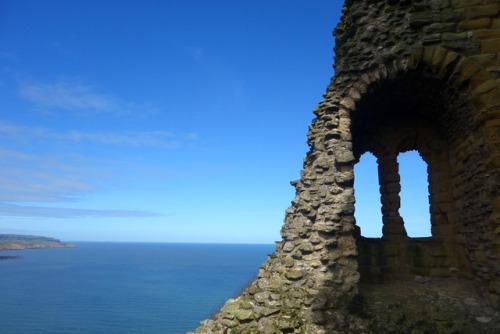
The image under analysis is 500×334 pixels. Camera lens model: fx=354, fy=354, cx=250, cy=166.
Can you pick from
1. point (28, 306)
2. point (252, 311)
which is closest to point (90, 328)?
point (28, 306)

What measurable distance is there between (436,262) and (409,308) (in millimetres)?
2540

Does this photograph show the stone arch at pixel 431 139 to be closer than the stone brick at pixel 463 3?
Yes

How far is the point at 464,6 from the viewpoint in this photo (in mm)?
7855

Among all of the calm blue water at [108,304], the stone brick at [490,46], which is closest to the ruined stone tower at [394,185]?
the stone brick at [490,46]

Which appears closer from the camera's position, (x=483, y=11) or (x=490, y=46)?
(x=490, y=46)

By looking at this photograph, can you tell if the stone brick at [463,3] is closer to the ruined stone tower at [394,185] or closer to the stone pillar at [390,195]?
the ruined stone tower at [394,185]

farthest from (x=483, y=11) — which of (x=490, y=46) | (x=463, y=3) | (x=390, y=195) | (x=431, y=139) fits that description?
(x=390, y=195)

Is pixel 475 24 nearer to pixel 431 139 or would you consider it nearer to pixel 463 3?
pixel 463 3

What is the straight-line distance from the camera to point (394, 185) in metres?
10.0

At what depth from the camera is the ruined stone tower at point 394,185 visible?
7.03m

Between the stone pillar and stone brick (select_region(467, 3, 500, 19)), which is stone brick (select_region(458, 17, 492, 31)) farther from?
the stone pillar

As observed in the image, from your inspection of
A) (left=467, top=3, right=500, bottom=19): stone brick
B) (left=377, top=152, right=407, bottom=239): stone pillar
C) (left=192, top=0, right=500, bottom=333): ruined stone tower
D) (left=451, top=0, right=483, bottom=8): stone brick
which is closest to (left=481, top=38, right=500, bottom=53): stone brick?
(left=192, top=0, right=500, bottom=333): ruined stone tower

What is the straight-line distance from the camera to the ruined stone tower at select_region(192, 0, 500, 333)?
703 centimetres

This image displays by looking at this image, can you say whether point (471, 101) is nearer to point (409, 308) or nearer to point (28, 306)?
point (409, 308)
